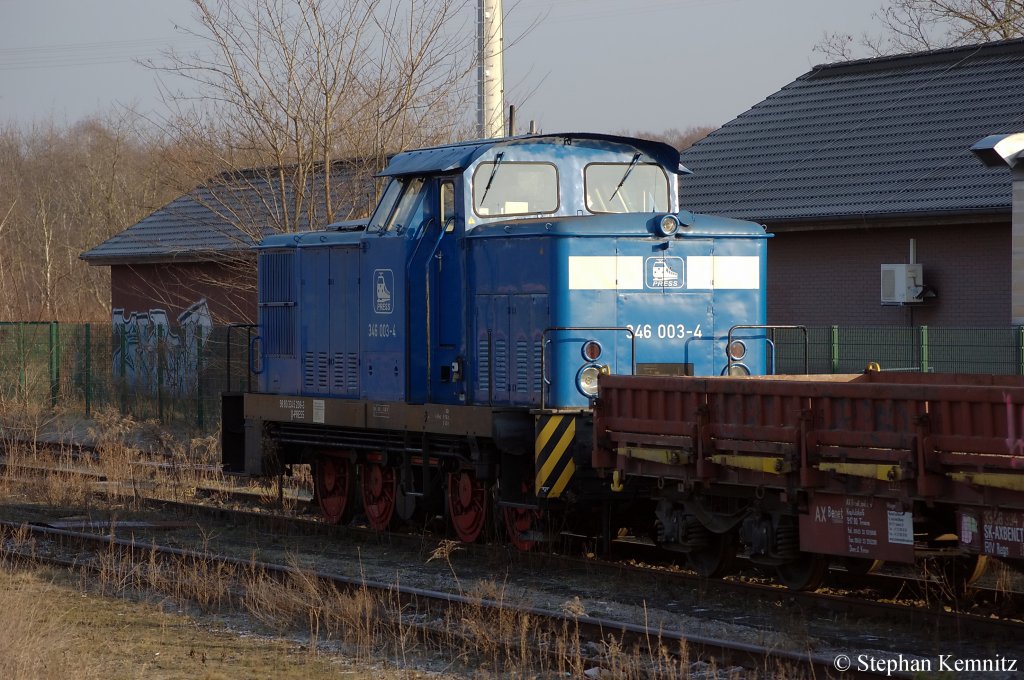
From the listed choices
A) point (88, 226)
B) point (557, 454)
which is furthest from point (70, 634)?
point (88, 226)

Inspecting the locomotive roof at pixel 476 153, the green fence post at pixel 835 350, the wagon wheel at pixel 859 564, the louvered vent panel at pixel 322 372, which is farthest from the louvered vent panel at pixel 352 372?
the green fence post at pixel 835 350

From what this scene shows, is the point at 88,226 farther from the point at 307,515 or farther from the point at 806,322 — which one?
the point at 307,515

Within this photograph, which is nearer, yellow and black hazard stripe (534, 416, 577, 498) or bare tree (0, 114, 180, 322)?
yellow and black hazard stripe (534, 416, 577, 498)

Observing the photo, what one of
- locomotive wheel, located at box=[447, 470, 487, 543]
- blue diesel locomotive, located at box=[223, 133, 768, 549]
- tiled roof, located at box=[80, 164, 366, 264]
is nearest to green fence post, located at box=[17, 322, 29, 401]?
tiled roof, located at box=[80, 164, 366, 264]

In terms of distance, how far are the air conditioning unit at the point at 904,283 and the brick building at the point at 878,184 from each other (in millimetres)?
238

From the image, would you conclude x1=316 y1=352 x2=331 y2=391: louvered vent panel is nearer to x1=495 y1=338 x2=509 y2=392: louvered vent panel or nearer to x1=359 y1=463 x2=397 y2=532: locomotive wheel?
x1=359 y1=463 x2=397 y2=532: locomotive wheel

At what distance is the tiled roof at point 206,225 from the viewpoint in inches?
894

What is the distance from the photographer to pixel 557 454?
10.8 meters

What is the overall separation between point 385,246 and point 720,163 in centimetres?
1523

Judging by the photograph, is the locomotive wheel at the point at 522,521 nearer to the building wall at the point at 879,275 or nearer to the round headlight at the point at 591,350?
the round headlight at the point at 591,350

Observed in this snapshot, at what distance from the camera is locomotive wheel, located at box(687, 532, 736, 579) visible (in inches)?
402

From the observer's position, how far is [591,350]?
11148mm

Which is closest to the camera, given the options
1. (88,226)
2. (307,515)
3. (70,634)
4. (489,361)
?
(70,634)

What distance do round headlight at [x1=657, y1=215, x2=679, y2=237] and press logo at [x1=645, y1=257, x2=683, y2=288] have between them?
0.27 metres
